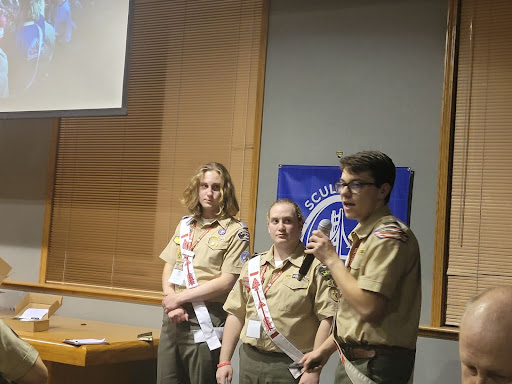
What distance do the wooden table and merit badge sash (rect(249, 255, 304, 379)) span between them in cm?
110

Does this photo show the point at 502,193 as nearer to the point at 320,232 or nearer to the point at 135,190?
the point at 320,232

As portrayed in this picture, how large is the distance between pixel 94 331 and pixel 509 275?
2415 mm

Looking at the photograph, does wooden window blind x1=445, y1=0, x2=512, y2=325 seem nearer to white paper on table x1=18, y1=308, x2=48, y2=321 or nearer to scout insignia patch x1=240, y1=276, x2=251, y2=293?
scout insignia patch x1=240, y1=276, x2=251, y2=293

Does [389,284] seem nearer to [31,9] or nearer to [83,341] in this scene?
[83,341]

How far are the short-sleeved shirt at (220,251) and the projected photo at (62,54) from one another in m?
1.44

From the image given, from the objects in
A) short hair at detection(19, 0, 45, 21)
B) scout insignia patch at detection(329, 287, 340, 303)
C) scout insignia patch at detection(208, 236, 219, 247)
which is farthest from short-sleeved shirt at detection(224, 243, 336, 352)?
short hair at detection(19, 0, 45, 21)

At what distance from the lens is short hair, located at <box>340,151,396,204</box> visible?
8.20ft

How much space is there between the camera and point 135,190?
4.68 meters

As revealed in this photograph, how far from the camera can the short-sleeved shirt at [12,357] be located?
1979mm

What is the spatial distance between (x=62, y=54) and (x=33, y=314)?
1.86 metres

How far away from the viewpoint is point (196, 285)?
11.2 ft

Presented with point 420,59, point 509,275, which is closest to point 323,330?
point 509,275

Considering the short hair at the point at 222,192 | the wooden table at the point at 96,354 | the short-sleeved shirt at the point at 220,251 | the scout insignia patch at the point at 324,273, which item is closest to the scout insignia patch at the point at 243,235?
the short-sleeved shirt at the point at 220,251

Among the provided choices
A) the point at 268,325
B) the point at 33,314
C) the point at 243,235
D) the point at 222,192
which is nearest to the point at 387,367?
the point at 268,325
